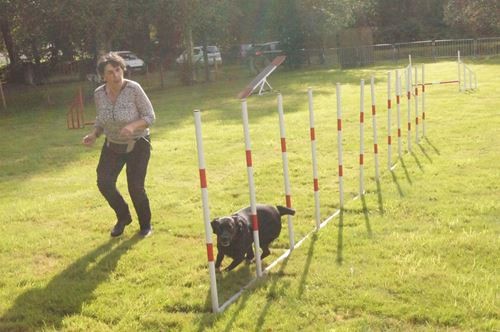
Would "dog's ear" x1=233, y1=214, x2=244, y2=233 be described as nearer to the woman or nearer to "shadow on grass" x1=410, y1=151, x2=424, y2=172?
the woman

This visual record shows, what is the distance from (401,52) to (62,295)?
32484 millimetres

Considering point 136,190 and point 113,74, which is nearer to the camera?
point 113,74

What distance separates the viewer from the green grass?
3992mm

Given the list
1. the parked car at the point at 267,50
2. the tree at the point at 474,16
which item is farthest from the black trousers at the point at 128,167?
the tree at the point at 474,16

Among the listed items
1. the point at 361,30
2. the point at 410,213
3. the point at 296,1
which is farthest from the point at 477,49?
the point at 410,213

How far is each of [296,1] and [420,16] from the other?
1649 centimetres

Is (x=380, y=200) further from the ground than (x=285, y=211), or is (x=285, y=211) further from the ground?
(x=285, y=211)

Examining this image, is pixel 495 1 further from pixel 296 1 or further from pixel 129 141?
pixel 129 141

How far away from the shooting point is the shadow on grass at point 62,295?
413 cm

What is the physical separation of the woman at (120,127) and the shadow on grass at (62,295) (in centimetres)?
64

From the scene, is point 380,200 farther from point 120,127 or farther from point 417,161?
point 120,127

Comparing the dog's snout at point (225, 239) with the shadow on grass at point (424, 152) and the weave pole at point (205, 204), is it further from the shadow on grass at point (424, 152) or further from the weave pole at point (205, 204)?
the shadow on grass at point (424, 152)

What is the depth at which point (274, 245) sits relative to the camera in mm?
5367

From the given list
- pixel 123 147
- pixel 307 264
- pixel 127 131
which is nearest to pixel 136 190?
pixel 123 147
